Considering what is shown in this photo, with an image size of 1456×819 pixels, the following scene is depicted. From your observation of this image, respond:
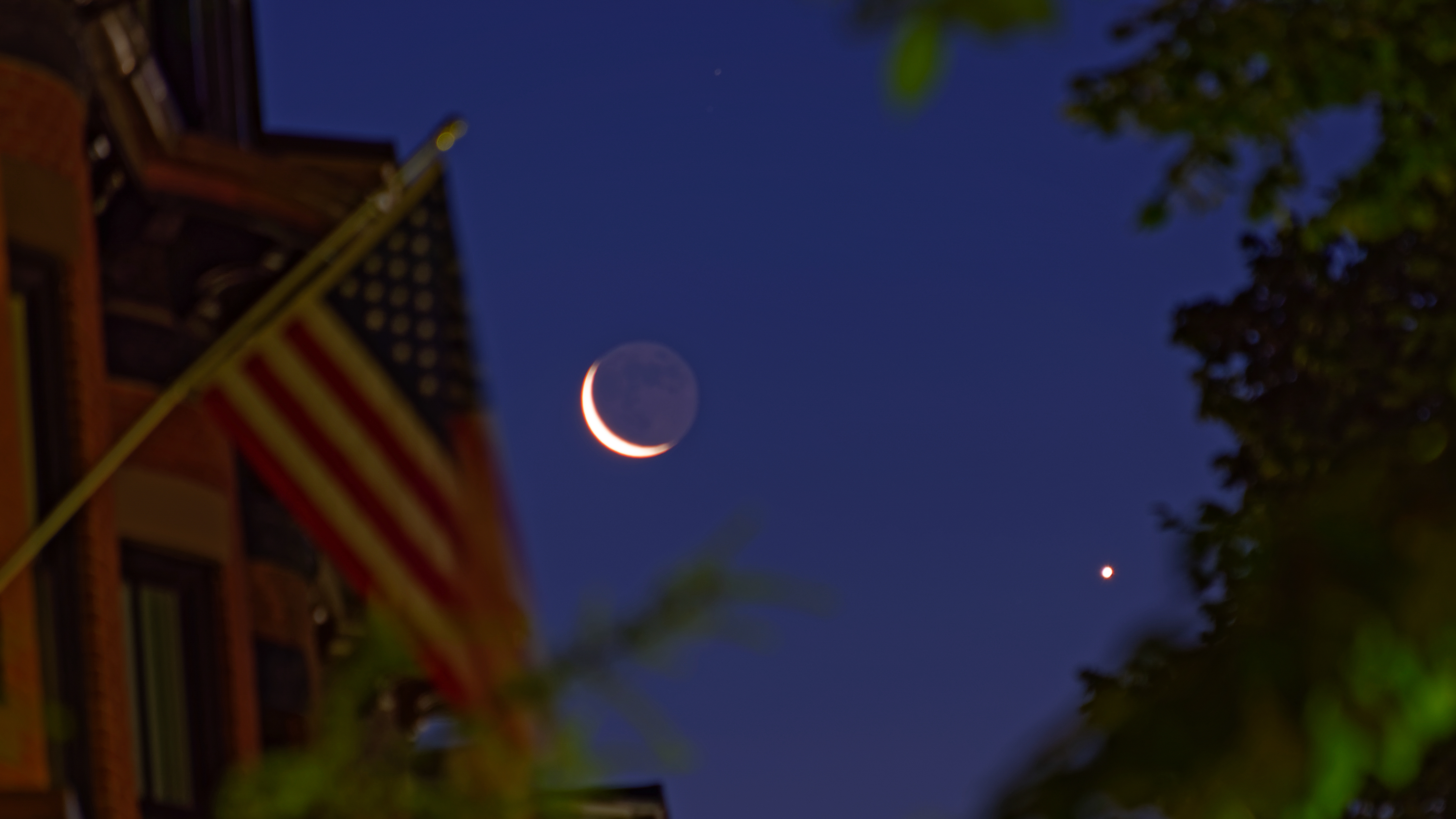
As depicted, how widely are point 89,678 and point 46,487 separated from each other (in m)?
1.13

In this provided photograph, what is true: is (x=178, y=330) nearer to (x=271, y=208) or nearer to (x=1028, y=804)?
(x=271, y=208)

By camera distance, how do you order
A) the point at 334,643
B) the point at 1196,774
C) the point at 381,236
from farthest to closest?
1. the point at 334,643
2. the point at 381,236
3. the point at 1196,774

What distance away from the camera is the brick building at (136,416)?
1026cm

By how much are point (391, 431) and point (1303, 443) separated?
8.97m

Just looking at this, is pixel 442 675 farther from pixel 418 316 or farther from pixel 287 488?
pixel 418 316

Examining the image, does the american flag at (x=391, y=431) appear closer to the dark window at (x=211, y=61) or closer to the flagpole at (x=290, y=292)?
the flagpole at (x=290, y=292)

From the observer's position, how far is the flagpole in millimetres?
8039

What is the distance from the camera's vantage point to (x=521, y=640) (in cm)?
566

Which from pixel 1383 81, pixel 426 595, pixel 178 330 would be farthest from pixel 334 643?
pixel 1383 81

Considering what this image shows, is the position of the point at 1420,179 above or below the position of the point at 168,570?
below

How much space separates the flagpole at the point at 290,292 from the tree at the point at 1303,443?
3.16 m

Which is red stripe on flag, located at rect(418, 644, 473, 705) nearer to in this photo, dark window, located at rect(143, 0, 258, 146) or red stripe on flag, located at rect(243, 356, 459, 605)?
red stripe on flag, located at rect(243, 356, 459, 605)

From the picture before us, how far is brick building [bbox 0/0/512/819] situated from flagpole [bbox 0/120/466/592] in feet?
1.48

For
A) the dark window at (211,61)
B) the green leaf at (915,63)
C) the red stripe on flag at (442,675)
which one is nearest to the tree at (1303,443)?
the green leaf at (915,63)
